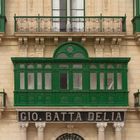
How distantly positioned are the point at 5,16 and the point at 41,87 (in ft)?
12.4

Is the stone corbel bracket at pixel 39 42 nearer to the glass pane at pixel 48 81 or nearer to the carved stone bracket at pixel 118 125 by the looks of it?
the glass pane at pixel 48 81

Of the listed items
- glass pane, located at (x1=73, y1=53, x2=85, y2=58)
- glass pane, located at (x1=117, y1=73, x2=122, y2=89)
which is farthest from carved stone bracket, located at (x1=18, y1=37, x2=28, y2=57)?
glass pane, located at (x1=117, y1=73, x2=122, y2=89)

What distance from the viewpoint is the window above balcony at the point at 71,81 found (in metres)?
30.4

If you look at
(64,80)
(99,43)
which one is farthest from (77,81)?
(99,43)

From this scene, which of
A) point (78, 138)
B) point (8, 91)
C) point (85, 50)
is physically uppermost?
point (85, 50)

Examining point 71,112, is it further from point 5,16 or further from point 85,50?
point 5,16

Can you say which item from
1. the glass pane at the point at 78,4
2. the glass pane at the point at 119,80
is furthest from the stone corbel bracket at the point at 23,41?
the glass pane at the point at 119,80

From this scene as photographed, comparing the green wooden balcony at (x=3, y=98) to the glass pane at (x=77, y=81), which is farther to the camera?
the glass pane at (x=77, y=81)

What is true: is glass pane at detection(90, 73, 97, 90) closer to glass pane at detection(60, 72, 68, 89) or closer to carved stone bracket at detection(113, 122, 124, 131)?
glass pane at detection(60, 72, 68, 89)

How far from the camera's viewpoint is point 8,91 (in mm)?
31156

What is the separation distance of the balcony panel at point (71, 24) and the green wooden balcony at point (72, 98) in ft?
9.69

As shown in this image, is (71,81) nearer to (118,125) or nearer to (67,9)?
(118,125)

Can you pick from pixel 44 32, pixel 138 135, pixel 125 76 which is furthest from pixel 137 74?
pixel 44 32

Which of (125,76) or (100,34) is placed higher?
(100,34)
